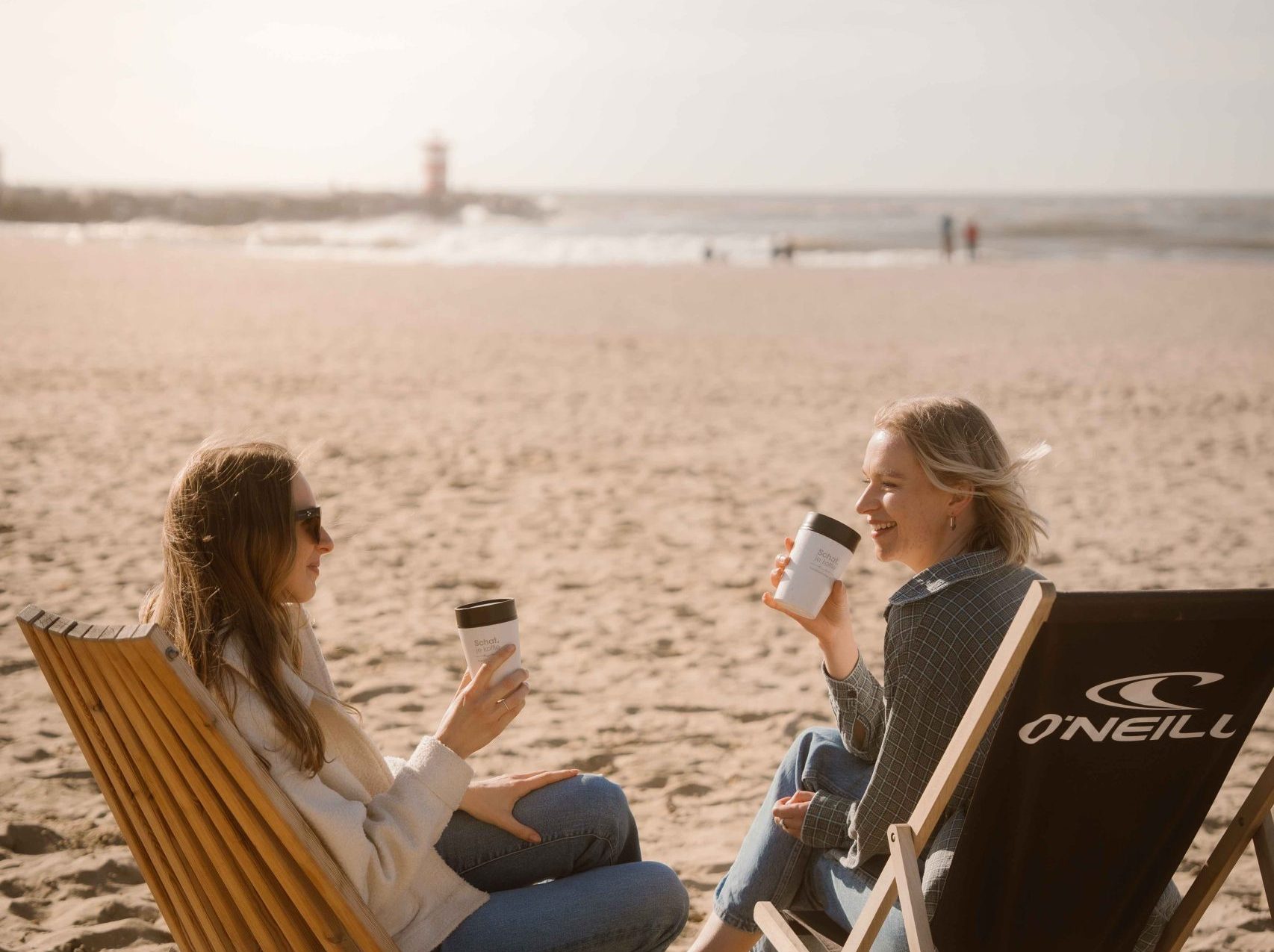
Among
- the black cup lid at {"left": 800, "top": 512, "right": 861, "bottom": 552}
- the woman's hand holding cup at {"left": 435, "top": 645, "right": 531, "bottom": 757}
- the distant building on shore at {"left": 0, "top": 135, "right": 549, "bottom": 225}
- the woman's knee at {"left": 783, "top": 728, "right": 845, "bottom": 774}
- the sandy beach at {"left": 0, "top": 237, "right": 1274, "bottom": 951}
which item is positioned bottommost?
the sandy beach at {"left": 0, "top": 237, "right": 1274, "bottom": 951}

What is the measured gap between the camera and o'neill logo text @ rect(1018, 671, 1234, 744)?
181cm

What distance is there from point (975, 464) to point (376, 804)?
1202mm

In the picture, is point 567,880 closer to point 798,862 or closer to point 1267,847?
point 798,862

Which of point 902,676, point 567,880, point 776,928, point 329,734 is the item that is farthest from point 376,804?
point 902,676

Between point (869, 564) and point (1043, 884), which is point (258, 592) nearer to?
point (1043, 884)

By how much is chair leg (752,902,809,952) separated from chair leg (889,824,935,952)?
0.34m

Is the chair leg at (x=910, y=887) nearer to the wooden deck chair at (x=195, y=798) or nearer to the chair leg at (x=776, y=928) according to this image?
the chair leg at (x=776, y=928)

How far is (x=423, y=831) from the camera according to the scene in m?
1.94

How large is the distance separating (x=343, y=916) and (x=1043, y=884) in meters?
1.13

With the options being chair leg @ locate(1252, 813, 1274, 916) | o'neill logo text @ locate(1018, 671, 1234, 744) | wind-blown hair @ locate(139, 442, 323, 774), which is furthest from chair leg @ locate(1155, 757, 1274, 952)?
wind-blown hair @ locate(139, 442, 323, 774)

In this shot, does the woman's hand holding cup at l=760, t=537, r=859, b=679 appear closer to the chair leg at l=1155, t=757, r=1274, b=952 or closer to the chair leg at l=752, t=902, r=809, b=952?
the chair leg at l=752, t=902, r=809, b=952

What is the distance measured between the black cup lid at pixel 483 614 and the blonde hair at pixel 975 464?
2.60 ft

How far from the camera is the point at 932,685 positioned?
2.05 m

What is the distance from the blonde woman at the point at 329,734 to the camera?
187 cm
